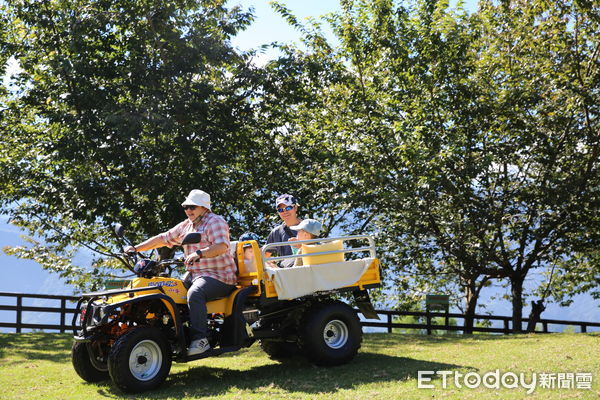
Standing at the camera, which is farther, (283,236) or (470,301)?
(470,301)

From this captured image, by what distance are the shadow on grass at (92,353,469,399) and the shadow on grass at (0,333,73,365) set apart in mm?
3305

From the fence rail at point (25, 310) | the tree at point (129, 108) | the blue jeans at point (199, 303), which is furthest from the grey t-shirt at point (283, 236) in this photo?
the fence rail at point (25, 310)

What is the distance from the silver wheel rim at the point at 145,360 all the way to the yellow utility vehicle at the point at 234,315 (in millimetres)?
10

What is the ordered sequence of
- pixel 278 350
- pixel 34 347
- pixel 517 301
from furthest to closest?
pixel 517 301 → pixel 34 347 → pixel 278 350

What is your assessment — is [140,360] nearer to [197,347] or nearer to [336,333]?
[197,347]

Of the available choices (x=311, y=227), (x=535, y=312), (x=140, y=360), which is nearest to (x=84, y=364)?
(x=140, y=360)

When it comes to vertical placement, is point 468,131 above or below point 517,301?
above

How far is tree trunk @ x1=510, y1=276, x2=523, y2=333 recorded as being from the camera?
1748 cm

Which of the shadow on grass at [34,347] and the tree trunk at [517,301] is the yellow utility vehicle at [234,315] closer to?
the shadow on grass at [34,347]

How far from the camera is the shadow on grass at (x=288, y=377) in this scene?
673cm

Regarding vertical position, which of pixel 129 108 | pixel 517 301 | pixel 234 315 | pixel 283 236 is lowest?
pixel 517 301

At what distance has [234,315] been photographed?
7379 mm

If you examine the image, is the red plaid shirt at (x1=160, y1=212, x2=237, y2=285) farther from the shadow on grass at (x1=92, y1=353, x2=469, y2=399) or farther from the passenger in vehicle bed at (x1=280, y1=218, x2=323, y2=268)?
the shadow on grass at (x1=92, y1=353, x2=469, y2=399)

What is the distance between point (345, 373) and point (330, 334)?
0.73 m
